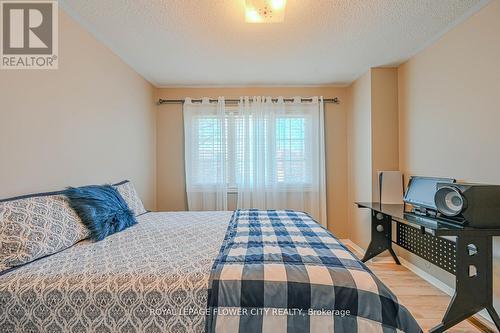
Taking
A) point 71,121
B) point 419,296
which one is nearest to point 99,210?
point 71,121

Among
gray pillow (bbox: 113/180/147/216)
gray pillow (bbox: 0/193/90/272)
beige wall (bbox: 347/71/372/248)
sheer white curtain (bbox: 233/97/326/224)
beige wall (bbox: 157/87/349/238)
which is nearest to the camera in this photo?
gray pillow (bbox: 0/193/90/272)

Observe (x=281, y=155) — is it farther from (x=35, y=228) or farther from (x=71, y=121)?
(x=35, y=228)

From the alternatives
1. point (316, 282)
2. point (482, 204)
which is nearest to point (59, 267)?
point (316, 282)

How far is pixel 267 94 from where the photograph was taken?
3738 millimetres

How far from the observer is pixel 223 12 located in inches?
76.9

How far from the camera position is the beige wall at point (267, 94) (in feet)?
12.3

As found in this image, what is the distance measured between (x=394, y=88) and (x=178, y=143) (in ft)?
9.84

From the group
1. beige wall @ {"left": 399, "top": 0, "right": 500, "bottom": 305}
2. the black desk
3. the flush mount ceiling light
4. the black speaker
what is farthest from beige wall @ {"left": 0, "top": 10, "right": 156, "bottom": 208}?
beige wall @ {"left": 399, "top": 0, "right": 500, "bottom": 305}

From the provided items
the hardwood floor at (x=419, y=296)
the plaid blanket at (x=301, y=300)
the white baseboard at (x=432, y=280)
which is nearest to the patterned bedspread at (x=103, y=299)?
the plaid blanket at (x=301, y=300)

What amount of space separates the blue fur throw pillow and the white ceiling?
1.42 metres

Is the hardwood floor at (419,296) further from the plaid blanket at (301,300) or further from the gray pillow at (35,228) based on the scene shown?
the gray pillow at (35,228)

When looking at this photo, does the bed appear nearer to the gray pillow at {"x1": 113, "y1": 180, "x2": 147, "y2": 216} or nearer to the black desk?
the black desk

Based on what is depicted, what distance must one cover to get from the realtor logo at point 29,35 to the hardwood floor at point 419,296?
3328 millimetres

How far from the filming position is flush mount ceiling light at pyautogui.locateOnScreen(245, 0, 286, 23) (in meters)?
1.77
